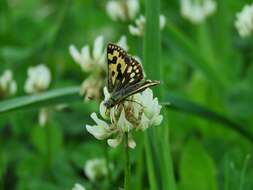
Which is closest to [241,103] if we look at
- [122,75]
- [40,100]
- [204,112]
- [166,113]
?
[204,112]

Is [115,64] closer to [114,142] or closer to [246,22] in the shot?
[114,142]

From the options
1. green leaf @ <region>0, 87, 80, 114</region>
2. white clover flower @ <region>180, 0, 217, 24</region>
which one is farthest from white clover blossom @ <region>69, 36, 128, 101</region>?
white clover flower @ <region>180, 0, 217, 24</region>

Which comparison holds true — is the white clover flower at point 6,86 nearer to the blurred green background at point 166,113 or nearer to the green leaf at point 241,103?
the blurred green background at point 166,113

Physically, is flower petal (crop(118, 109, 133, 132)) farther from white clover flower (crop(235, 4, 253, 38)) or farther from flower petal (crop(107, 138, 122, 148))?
white clover flower (crop(235, 4, 253, 38))

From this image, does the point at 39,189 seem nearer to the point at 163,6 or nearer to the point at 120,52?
the point at 120,52

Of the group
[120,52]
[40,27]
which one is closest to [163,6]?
[40,27]

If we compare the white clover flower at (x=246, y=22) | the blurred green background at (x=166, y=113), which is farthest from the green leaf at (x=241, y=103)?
the white clover flower at (x=246, y=22)
